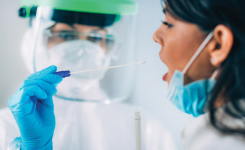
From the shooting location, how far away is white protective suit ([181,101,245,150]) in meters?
0.58

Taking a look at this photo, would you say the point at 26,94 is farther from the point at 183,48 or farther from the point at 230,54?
the point at 230,54

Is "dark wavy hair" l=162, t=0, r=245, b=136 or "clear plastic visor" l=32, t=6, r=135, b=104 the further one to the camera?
"clear plastic visor" l=32, t=6, r=135, b=104

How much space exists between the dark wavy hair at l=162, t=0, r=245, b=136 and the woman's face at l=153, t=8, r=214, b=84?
0.11ft

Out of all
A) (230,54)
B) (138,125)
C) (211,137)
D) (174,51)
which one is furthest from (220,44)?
(138,125)

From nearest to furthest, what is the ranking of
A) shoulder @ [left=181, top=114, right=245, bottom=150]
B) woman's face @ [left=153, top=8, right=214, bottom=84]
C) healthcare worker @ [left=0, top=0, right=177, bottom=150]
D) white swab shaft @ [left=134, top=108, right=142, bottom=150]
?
Result: shoulder @ [left=181, top=114, right=245, bottom=150], woman's face @ [left=153, top=8, right=214, bottom=84], white swab shaft @ [left=134, top=108, right=142, bottom=150], healthcare worker @ [left=0, top=0, right=177, bottom=150]

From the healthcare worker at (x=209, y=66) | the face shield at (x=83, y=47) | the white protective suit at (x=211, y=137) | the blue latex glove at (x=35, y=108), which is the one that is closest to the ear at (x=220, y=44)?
the healthcare worker at (x=209, y=66)

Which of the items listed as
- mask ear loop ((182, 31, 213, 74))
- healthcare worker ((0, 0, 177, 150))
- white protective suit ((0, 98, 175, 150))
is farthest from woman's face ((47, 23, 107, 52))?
mask ear loop ((182, 31, 213, 74))

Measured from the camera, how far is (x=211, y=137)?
0.61 m

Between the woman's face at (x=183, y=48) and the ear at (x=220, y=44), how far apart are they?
0.03 metres

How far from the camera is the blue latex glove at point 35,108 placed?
84cm

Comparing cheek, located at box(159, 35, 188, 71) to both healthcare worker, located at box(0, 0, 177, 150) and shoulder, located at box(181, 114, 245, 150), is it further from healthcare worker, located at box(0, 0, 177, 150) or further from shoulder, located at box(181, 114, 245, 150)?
healthcare worker, located at box(0, 0, 177, 150)

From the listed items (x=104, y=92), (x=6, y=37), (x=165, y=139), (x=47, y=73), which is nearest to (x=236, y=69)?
(x=47, y=73)

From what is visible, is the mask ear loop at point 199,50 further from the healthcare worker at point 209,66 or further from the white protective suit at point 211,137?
the white protective suit at point 211,137

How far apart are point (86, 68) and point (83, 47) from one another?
12 cm
